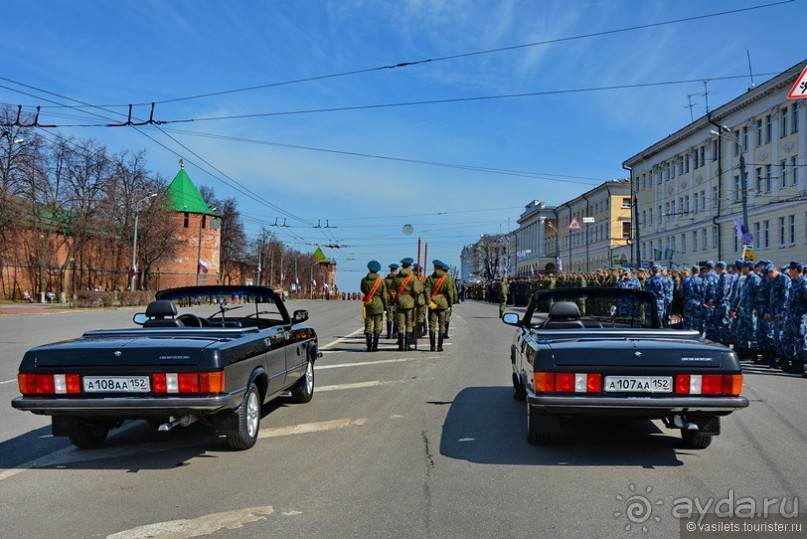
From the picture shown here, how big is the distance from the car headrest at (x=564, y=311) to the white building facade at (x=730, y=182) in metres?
28.1

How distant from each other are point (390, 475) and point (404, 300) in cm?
990

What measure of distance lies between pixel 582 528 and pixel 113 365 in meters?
3.47

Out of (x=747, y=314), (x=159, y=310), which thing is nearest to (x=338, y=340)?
(x=747, y=314)

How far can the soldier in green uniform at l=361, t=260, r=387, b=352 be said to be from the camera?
579 inches

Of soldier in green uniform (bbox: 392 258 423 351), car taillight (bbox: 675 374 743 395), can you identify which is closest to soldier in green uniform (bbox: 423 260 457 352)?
soldier in green uniform (bbox: 392 258 423 351)

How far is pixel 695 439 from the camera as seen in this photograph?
19.7 ft

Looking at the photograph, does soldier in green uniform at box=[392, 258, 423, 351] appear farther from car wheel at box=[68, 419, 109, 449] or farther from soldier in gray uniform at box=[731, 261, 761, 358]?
car wheel at box=[68, 419, 109, 449]

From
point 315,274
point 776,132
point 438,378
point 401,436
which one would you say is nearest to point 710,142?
point 776,132

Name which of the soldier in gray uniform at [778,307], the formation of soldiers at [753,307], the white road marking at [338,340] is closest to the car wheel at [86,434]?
the formation of soldiers at [753,307]

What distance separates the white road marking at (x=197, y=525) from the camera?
3.98m

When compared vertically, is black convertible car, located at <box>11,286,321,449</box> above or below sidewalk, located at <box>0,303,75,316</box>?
above

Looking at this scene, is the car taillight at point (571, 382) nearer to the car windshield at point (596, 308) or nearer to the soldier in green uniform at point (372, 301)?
the car windshield at point (596, 308)

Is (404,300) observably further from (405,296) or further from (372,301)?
(372,301)

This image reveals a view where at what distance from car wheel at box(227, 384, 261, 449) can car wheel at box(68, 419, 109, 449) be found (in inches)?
47.7
